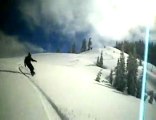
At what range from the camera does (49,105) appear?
1.70 metres

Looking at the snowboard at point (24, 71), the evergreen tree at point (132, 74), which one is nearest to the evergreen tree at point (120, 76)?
the evergreen tree at point (132, 74)

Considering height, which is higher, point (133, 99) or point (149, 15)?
point (149, 15)

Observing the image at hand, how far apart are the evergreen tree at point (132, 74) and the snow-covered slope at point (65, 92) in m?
0.03

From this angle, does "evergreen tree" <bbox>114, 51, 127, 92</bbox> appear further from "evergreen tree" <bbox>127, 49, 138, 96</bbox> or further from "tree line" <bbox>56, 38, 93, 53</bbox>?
"tree line" <bbox>56, 38, 93, 53</bbox>

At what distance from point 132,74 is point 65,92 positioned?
1.08ft

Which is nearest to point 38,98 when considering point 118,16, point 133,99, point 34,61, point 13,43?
point 34,61

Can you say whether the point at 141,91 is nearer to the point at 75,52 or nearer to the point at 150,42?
the point at 150,42

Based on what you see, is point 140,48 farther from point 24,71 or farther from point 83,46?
point 24,71

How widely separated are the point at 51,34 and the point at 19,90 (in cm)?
32

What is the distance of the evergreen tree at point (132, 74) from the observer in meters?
1.70

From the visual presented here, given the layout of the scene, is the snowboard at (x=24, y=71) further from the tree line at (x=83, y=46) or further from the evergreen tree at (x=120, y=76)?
the evergreen tree at (x=120, y=76)

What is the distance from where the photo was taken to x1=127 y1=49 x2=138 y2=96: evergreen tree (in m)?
1.70

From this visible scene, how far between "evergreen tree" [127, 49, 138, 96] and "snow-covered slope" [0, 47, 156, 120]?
0.03 meters

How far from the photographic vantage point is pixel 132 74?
67.6 inches
